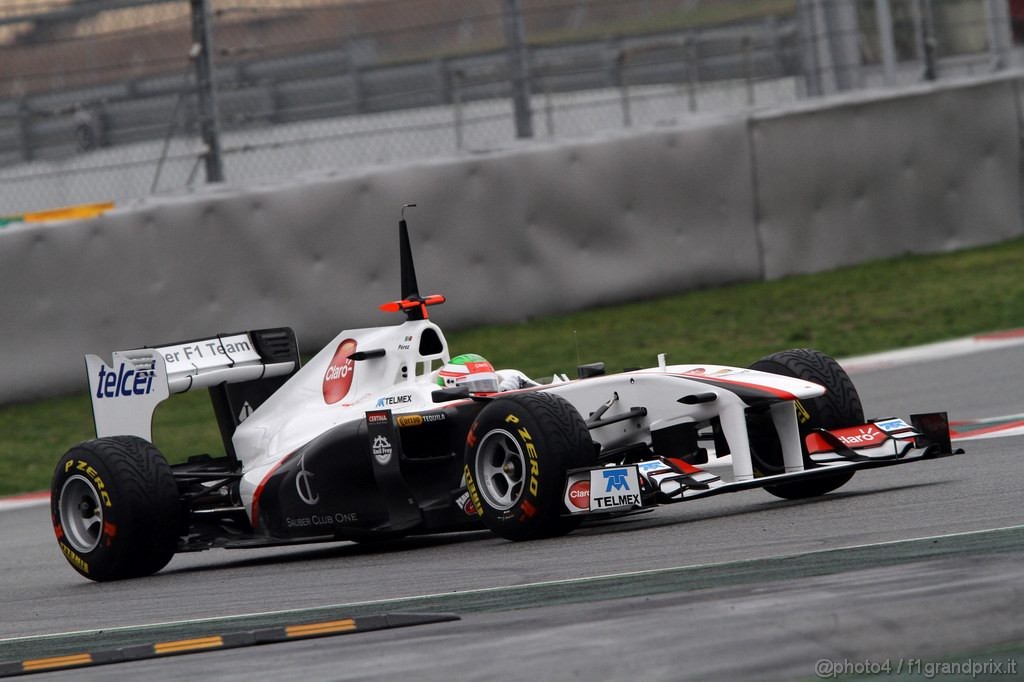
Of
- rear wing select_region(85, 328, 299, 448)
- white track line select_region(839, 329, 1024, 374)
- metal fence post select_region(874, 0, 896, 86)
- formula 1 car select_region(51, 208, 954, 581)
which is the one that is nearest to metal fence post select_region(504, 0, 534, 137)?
white track line select_region(839, 329, 1024, 374)

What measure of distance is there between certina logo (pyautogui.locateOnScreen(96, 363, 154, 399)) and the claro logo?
103 centimetres

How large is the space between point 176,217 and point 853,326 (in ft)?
18.7

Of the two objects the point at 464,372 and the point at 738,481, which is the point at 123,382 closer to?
the point at 464,372

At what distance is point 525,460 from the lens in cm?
696

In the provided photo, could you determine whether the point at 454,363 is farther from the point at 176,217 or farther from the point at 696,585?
the point at 176,217

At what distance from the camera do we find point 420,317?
8.31 m

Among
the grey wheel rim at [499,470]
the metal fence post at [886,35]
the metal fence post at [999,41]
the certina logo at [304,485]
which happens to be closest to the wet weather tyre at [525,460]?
the grey wheel rim at [499,470]

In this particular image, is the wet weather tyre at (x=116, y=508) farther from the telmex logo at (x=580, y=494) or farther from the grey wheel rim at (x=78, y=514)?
the telmex logo at (x=580, y=494)

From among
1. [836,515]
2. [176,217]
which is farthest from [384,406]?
[176,217]

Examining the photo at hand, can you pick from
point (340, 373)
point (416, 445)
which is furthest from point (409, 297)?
point (416, 445)

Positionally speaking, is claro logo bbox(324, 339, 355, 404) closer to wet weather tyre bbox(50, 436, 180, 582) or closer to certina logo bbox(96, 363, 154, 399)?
wet weather tyre bbox(50, 436, 180, 582)

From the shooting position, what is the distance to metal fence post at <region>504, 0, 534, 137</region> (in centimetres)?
1448

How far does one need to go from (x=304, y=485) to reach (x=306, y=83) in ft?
23.3

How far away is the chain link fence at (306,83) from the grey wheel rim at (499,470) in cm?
738
